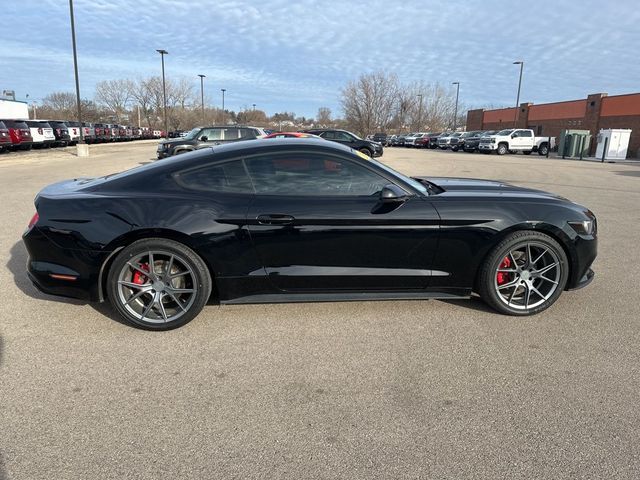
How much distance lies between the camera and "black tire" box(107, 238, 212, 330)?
3.41 meters

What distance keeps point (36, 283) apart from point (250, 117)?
115465mm

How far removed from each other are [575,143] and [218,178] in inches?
1312

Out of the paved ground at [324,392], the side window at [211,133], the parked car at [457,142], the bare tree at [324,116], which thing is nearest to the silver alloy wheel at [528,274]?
the paved ground at [324,392]

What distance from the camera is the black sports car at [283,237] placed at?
3424mm

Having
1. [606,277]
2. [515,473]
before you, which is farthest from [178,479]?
[606,277]

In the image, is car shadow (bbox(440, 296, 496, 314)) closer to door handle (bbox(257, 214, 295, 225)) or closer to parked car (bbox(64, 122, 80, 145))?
door handle (bbox(257, 214, 295, 225))

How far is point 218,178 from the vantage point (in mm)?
3588

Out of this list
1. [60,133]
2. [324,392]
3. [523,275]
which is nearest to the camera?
[324,392]

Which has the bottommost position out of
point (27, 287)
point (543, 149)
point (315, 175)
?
point (27, 287)

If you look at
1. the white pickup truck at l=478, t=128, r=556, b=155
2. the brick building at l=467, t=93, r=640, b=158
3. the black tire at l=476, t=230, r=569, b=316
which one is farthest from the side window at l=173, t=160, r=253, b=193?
the brick building at l=467, t=93, r=640, b=158

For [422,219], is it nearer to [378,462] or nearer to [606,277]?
[378,462]

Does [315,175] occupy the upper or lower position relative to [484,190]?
upper

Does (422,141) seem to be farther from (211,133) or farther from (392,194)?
(392,194)

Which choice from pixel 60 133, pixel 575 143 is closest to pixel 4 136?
pixel 60 133
